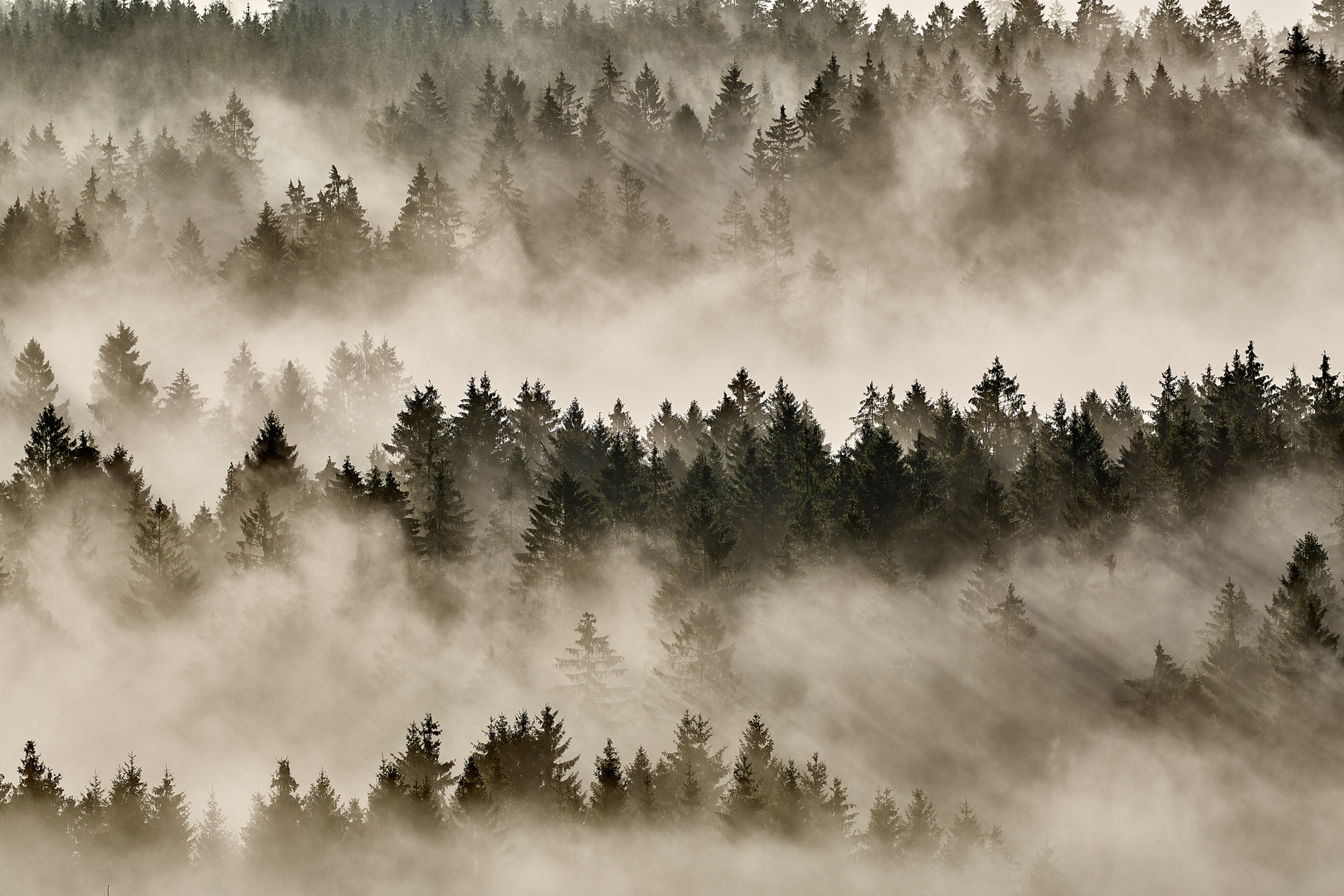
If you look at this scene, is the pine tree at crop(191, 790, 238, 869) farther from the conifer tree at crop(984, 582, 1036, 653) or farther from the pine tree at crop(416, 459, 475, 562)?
the conifer tree at crop(984, 582, 1036, 653)

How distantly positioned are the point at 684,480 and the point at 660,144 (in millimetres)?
79804

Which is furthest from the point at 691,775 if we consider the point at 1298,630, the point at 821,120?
the point at 821,120

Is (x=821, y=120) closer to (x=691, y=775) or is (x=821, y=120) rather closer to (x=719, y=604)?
(x=719, y=604)

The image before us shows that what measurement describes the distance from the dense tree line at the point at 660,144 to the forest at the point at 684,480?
60cm

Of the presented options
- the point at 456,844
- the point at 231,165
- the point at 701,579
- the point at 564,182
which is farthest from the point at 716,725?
the point at 231,165

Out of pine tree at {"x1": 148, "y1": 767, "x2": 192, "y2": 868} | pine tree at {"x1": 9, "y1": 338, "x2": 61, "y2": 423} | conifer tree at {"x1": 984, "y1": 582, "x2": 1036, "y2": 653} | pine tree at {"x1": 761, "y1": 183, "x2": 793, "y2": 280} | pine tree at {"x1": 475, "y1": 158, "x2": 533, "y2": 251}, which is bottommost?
pine tree at {"x1": 148, "y1": 767, "x2": 192, "y2": 868}

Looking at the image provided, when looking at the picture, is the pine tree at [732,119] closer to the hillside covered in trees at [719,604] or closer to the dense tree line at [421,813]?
the hillside covered in trees at [719,604]

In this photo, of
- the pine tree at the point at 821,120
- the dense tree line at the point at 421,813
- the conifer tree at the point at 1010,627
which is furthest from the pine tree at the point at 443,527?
the pine tree at the point at 821,120

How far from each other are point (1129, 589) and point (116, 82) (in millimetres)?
133527

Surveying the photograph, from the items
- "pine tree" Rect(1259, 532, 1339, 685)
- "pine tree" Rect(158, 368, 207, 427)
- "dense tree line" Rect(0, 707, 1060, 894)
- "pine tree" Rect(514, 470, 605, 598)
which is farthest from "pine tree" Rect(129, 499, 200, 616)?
"pine tree" Rect(1259, 532, 1339, 685)

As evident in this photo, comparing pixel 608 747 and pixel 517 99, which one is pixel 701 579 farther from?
pixel 517 99

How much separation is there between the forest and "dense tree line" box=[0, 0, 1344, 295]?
23.5 inches

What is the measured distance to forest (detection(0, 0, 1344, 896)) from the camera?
44906mm

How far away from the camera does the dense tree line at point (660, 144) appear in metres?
114
